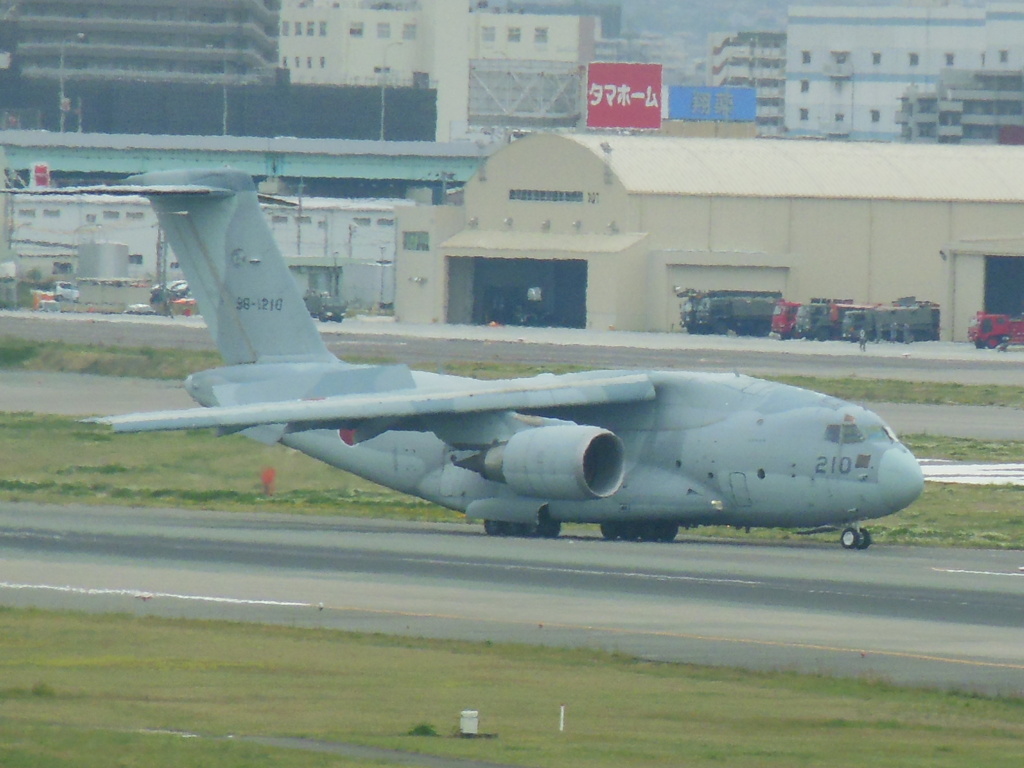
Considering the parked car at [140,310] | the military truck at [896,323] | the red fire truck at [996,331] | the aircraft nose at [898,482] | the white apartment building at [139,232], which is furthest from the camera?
the white apartment building at [139,232]

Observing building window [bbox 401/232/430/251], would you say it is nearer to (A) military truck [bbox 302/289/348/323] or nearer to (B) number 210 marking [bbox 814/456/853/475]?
(A) military truck [bbox 302/289/348/323]

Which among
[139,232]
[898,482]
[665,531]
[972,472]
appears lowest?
[665,531]

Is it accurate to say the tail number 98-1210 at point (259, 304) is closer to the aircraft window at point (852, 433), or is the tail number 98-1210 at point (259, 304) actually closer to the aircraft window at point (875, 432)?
the aircraft window at point (852, 433)

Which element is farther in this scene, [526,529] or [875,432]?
[526,529]

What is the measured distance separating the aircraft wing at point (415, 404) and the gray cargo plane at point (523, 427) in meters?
0.04

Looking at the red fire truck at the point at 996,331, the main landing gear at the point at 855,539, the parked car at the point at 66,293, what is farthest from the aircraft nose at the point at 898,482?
the parked car at the point at 66,293

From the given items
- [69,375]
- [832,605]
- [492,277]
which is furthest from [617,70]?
[832,605]

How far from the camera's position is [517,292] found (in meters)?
125

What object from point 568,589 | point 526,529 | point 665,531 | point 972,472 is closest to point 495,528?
point 526,529

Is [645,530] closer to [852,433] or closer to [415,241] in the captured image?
[852,433]

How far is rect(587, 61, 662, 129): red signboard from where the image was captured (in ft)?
464

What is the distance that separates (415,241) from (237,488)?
→ 7404 cm

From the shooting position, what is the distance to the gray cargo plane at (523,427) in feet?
122

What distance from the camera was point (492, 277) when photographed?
124 m
